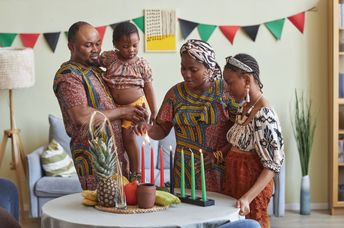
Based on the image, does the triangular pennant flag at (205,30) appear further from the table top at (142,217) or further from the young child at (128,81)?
the table top at (142,217)

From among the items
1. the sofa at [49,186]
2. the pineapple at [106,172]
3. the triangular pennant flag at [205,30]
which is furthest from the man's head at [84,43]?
the triangular pennant flag at [205,30]

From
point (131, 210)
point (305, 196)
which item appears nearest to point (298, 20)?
point (305, 196)

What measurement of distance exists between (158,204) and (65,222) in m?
0.41

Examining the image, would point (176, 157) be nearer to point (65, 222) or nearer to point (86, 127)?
point (86, 127)

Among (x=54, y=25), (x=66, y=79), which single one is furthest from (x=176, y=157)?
(x=54, y=25)

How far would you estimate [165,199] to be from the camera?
2.80m

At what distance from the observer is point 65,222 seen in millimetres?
2607

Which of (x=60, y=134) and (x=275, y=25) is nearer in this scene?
(x=60, y=134)

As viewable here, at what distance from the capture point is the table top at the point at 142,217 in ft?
8.39

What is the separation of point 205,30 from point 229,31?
0.71ft

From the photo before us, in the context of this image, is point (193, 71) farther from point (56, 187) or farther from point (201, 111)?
point (56, 187)

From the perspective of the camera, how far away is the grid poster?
20.0 ft

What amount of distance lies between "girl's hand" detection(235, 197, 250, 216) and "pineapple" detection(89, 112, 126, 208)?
470 millimetres

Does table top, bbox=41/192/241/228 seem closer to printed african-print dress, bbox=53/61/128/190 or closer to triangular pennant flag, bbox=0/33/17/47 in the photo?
printed african-print dress, bbox=53/61/128/190
